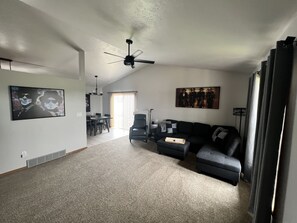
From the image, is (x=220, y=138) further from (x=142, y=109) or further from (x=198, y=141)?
(x=142, y=109)

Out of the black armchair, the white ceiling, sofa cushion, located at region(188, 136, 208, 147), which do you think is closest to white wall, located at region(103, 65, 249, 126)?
the black armchair

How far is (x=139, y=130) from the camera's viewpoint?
5.23 meters

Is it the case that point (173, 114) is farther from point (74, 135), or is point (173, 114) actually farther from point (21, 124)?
point (21, 124)

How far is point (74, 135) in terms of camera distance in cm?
402

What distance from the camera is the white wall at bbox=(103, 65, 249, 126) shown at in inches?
166

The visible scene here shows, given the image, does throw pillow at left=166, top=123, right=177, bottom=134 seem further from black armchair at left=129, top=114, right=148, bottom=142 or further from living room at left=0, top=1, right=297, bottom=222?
black armchair at left=129, top=114, right=148, bottom=142

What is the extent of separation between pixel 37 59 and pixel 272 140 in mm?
5639

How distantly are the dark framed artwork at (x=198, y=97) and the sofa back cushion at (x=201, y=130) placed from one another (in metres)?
0.67

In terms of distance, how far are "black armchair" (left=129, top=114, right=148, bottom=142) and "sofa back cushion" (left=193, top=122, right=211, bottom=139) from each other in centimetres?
177

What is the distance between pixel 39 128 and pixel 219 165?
4.12 meters

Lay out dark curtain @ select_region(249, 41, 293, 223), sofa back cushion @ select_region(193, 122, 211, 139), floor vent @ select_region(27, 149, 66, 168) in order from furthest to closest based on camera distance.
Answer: sofa back cushion @ select_region(193, 122, 211, 139) → floor vent @ select_region(27, 149, 66, 168) → dark curtain @ select_region(249, 41, 293, 223)

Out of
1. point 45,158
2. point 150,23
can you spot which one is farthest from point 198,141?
point 45,158

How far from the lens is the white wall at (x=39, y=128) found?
9.04 feet

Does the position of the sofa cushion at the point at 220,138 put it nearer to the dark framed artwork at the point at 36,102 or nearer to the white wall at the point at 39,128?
the white wall at the point at 39,128
